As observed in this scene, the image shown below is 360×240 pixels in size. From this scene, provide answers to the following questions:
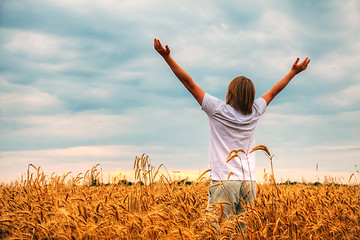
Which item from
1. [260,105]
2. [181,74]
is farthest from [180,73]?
[260,105]

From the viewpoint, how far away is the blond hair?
13.4 feet

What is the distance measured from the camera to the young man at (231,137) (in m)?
3.90

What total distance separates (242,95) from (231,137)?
1.88 feet

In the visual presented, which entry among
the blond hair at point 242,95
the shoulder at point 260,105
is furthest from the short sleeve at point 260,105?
the blond hair at point 242,95

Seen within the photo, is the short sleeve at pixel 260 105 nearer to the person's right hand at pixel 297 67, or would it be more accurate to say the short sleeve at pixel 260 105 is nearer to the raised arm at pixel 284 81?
the raised arm at pixel 284 81

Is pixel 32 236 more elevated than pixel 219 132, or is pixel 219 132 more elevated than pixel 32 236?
pixel 219 132

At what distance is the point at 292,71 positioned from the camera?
543 centimetres

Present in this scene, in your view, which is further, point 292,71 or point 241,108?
point 292,71

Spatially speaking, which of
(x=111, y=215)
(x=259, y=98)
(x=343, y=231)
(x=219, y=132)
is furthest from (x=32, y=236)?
(x=343, y=231)

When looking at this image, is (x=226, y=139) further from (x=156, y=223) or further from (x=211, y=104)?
(x=156, y=223)

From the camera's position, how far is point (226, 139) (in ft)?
13.2

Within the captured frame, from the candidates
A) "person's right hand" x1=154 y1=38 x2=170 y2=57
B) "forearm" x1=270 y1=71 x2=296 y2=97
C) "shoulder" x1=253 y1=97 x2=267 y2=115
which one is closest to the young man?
"shoulder" x1=253 y1=97 x2=267 y2=115

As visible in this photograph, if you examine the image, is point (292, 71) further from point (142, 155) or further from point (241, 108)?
point (142, 155)

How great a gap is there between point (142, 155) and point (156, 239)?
6.14ft
